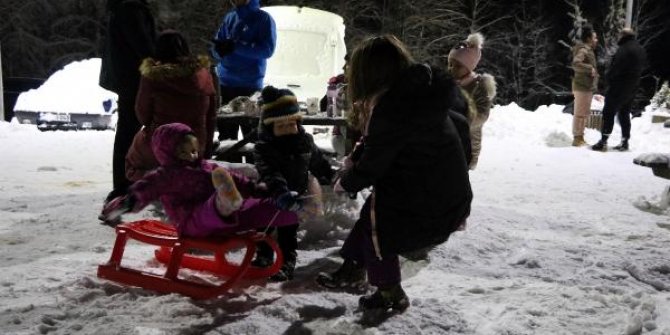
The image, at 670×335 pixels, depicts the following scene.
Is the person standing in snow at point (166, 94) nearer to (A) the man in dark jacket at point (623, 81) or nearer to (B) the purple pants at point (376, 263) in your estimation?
(B) the purple pants at point (376, 263)

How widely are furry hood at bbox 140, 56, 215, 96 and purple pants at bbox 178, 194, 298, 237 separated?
5.01ft

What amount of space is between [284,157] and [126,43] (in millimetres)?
2166

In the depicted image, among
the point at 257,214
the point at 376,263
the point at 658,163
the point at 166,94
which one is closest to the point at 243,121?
the point at 166,94

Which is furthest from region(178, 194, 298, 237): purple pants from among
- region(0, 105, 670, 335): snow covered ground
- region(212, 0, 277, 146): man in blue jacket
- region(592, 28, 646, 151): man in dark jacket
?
region(592, 28, 646, 151): man in dark jacket

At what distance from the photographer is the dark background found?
76.8ft

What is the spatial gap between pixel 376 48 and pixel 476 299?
144cm

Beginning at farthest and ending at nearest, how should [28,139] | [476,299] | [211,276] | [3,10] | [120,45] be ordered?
1. [3,10]
2. [28,139]
3. [120,45]
4. [211,276]
5. [476,299]

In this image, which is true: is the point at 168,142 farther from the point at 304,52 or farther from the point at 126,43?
the point at 304,52

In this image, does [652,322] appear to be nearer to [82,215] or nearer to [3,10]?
[82,215]

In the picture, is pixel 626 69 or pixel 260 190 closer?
pixel 260 190

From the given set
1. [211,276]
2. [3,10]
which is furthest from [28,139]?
[3,10]

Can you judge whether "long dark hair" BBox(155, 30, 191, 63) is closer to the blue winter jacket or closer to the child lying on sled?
the blue winter jacket

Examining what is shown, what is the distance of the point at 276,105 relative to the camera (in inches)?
135

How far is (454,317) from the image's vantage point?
285 centimetres
